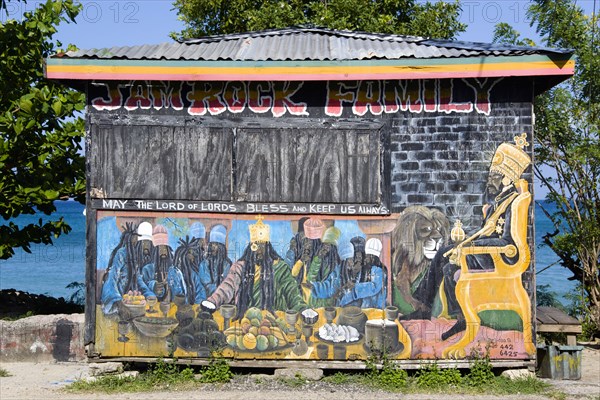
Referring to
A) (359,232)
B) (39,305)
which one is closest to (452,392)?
(359,232)

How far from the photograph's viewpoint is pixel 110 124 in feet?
31.4

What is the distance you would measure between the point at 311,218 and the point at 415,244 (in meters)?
1.38

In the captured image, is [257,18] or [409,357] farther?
[257,18]

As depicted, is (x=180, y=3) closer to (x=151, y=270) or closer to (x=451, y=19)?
(x=451, y=19)

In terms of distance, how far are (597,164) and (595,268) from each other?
1884 mm

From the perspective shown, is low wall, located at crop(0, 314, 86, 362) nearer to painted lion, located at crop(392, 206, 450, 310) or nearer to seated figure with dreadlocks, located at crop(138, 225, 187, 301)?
seated figure with dreadlocks, located at crop(138, 225, 187, 301)

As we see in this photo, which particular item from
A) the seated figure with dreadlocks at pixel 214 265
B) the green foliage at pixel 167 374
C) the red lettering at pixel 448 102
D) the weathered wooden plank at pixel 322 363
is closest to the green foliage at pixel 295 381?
the weathered wooden plank at pixel 322 363

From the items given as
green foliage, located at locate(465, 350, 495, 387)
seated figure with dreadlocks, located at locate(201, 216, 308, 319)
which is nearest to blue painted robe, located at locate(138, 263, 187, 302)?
seated figure with dreadlocks, located at locate(201, 216, 308, 319)

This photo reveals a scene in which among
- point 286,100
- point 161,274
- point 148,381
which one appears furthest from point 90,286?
point 286,100

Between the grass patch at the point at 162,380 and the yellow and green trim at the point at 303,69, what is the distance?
3.66 m

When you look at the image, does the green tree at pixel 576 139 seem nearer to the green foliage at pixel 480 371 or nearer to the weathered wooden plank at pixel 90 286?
the green foliage at pixel 480 371

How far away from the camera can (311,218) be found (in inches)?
375

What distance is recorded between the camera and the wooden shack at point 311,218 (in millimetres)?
9445

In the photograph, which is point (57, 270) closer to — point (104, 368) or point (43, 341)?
point (43, 341)
